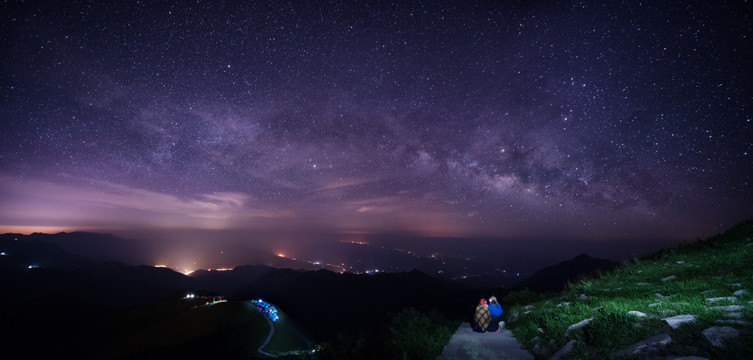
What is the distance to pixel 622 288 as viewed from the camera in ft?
32.2

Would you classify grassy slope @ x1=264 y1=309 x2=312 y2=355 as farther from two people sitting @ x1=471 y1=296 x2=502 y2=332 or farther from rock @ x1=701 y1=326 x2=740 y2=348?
rock @ x1=701 y1=326 x2=740 y2=348

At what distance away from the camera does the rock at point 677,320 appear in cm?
480

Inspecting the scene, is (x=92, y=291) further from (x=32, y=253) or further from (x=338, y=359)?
(x=338, y=359)

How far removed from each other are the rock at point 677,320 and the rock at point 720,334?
2.11ft

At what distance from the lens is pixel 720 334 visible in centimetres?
399

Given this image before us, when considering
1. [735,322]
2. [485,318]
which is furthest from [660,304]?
[485,318]

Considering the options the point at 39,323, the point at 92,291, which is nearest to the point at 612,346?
the point at 39,323

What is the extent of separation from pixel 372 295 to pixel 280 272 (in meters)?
92.9

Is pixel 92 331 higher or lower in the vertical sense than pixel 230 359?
lower

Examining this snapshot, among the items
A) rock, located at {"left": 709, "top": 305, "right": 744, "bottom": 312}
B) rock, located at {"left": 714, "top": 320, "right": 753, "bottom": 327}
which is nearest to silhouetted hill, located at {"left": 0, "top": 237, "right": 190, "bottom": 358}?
rock, located at {"left": 714, "top": 320, "right": 753, "bottom": 327}

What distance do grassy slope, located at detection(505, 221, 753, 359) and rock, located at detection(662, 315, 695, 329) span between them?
0.37 feet

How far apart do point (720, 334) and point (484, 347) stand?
200 inches

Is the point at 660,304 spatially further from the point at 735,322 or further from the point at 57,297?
the point at 57,297

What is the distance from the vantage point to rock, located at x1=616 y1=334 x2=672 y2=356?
4.23 metres
